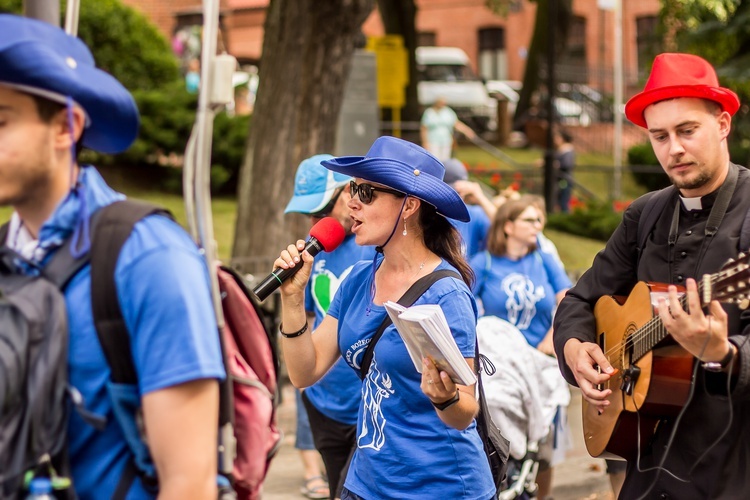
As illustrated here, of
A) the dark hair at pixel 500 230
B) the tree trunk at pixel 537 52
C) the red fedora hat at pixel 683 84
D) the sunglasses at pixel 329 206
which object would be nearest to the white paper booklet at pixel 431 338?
the red fedora hat at pixel 683 84

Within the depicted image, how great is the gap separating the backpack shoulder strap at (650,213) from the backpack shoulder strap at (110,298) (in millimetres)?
2142

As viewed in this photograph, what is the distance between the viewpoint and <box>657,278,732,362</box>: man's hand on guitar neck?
3.34 meters

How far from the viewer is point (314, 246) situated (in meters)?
4.08

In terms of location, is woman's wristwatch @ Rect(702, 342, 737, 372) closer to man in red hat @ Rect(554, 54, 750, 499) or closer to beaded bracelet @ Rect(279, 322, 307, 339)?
man in red hat @ Rect(554, 54, 750, 499)

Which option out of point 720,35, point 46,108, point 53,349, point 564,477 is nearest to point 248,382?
point 53,349

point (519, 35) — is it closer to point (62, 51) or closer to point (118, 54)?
point (118, 54)

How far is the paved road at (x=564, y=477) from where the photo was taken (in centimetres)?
776

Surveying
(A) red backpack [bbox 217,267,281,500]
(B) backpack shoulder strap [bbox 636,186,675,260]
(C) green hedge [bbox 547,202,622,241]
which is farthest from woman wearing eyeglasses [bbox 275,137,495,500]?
(C) green hedge [bbox 547,202,622,241]

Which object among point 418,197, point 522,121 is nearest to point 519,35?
point 522,121

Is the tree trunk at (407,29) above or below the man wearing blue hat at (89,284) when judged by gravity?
above

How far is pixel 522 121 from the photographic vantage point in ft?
98.6

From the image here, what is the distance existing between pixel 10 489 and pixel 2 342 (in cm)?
31

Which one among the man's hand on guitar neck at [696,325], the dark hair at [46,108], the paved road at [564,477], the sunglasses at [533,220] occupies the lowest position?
the paved road at [564,477]

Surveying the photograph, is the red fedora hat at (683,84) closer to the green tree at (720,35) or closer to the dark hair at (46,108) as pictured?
the dark hair at (46,108)
